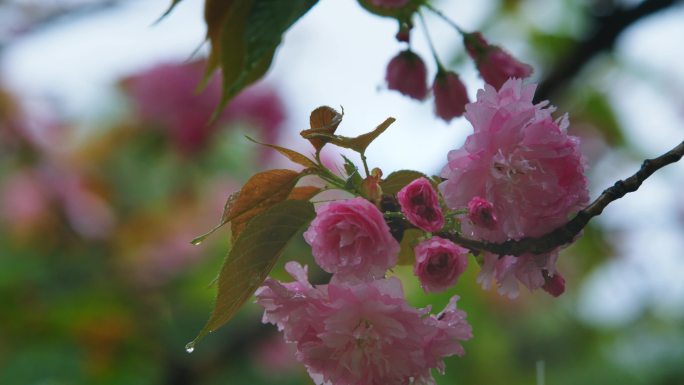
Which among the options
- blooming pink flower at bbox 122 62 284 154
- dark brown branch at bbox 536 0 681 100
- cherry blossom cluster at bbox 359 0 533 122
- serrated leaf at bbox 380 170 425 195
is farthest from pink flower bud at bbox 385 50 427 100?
blooming pink flower at bbox 122 62 284 154

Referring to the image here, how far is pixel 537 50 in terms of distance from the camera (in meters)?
1.90

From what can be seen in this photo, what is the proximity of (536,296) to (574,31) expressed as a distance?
768mm

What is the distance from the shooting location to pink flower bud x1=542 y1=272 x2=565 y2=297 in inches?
19.8

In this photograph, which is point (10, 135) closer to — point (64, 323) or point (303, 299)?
point (64, 323)

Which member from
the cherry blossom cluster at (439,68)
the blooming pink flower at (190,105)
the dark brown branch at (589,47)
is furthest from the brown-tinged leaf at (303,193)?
the blooming pink flower at (190,105)

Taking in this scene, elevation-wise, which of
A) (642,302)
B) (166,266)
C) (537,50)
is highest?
(537,50)

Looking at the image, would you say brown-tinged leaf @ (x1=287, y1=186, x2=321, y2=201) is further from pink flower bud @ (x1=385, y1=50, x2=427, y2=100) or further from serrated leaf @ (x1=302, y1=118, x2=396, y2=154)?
pink flower bud @ (x1=385, y1=50, x2=427, y2=100)

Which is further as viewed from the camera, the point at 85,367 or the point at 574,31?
the point at 574,31

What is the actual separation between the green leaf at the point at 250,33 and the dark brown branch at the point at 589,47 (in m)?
0.87

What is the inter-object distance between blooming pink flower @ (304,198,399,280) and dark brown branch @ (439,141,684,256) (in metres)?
0.06

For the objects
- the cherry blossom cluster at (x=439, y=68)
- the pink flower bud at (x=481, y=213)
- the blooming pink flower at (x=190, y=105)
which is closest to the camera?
the pink flower bud at (x=481, y=213)

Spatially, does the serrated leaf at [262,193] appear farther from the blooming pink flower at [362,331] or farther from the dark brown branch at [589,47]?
the dark brown branch at [589,47]

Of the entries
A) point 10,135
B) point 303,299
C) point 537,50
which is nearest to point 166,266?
point 10,135

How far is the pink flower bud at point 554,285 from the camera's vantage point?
503 millimetres
